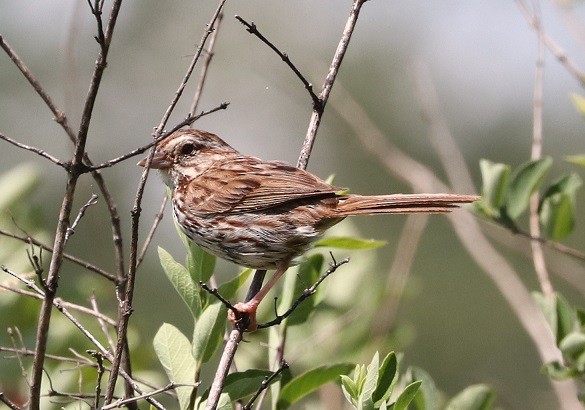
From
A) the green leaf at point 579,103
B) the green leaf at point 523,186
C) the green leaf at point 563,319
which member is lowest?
the green leaf at point 563,319

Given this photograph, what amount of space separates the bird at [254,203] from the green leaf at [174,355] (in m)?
0.67

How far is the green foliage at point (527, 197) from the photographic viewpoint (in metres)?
3.51

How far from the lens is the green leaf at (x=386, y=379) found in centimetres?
→ 244

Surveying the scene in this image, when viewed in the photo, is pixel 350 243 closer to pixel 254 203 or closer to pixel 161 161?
pixel 254 203

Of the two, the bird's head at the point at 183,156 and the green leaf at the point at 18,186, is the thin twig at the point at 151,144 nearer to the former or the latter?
the green leaf at the point at 18,186

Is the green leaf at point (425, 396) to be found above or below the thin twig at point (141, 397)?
below

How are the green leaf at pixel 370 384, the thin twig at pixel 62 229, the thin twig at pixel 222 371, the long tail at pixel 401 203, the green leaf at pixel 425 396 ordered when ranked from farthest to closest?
the long tail at pixel 401 203 < the green leaf at pixel 425 396 < the thin twig at pixel 222 371 < the green leaf at pixel 370 384 < the thin twig at pixel 62 229

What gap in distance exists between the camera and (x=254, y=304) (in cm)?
349

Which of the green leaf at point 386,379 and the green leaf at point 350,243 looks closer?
the green leaf at point 386,379

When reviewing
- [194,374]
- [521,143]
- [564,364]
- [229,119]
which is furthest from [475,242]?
[521,143]

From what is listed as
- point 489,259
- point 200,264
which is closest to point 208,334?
point 200,264

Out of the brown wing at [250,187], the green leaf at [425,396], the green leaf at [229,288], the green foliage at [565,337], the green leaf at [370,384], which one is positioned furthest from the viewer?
the brown wing at [250,187]

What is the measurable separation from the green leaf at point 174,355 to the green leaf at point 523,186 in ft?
4.81

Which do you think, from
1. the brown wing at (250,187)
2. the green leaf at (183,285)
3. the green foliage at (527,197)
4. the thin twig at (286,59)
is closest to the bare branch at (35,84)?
the green leaf at (183,285)
